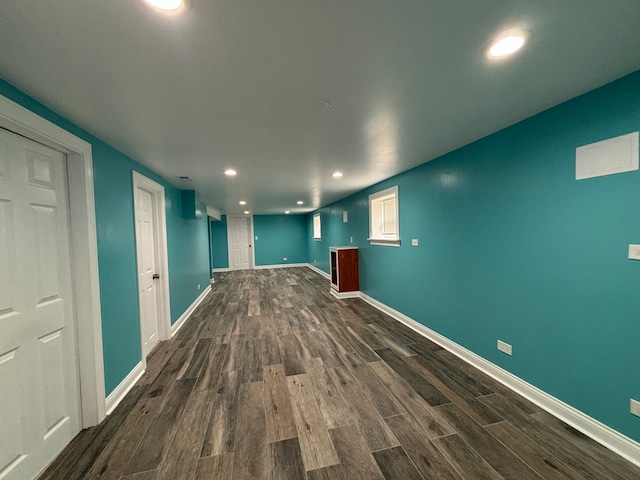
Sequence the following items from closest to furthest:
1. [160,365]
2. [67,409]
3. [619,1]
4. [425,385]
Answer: [619,1] < [67,409] < [425,385] < [160,365]

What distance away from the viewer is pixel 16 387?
4.42 ft

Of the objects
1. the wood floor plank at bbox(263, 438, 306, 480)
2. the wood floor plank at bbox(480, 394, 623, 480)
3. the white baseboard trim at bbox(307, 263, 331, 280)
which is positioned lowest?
the wood floor plank at bbox(480, 394, 623, 480)

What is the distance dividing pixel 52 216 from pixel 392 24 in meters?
2.33

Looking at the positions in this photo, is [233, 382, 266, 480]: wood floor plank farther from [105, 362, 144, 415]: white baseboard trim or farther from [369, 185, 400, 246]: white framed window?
[369, 185, 400, 246]: white framed window

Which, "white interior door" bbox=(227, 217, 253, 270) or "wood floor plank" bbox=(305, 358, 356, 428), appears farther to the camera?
"white interior door" bbox=(227, 217, 253, 270)

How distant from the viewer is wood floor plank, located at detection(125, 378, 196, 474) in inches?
58.4

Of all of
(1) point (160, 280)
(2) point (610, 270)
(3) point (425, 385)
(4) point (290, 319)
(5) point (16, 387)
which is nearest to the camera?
(5) point (16, 387)

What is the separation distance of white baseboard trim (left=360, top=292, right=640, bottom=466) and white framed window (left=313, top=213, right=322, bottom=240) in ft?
19.9

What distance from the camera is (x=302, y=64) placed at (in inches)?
47.6

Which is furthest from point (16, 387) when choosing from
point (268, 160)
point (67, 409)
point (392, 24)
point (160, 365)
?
point (392, 24)

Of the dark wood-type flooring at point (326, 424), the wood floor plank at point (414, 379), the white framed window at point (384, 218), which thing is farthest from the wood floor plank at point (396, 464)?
the white framed window at point (384, 218)

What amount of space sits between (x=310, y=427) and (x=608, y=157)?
269cm

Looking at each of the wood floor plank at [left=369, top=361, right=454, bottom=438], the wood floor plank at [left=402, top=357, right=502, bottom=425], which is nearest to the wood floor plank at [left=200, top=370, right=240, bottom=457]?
the wood floor plank at [left=369, top=361, right=454, bottom=438]

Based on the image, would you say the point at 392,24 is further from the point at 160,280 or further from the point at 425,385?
the point at 160,280
